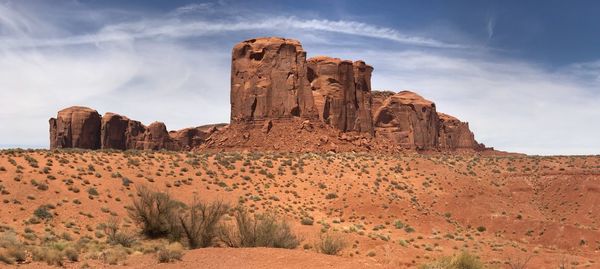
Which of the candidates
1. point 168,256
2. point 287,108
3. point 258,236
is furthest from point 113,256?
Result: point 287,108

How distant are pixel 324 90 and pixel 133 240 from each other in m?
50.4

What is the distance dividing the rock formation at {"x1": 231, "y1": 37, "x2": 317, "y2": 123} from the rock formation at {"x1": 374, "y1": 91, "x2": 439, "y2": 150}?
93.2 feet

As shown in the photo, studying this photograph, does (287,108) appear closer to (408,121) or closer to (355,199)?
(355,199)

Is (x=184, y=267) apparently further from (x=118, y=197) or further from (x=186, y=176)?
(x=186, y=176)

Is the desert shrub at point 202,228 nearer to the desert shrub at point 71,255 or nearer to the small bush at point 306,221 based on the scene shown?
the desert shrub at point 71,255

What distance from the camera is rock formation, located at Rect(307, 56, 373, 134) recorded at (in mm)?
66812

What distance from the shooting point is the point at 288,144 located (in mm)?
58188

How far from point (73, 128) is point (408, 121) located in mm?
58837

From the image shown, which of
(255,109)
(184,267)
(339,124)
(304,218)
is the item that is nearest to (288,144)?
(255,109)

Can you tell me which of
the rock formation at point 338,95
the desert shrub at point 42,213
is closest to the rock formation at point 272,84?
the rock formation at point 338,95

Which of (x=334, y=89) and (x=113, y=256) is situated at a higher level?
(x=334, y=89)

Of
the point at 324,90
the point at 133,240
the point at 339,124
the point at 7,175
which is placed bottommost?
the point at 133,240

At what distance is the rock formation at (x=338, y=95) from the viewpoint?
66812mm

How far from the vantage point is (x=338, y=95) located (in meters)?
68.3
